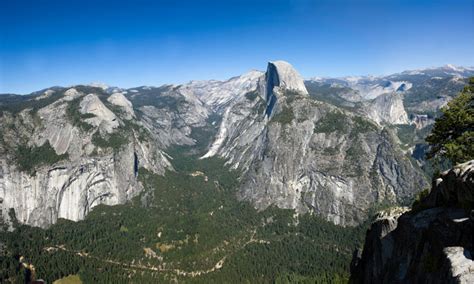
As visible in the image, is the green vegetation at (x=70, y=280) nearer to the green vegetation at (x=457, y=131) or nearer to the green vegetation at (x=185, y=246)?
the green vegetation at (x=185, y=246)

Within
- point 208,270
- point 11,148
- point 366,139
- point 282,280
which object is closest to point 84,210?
point 11,148

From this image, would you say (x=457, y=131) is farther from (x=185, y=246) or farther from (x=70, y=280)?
(x=70, y=280)

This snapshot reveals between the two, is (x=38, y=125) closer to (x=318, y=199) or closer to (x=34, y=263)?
(x=34, y=263)

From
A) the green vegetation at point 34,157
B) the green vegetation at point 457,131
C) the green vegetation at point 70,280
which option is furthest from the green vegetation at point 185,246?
the green vegetation at point 457,131

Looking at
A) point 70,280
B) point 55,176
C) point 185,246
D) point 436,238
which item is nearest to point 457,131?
point 436,238

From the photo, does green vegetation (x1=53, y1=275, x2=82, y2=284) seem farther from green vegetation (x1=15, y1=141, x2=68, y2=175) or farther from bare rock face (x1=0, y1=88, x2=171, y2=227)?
green vegetation (x1=15, y1=141, x2=68, y2=175)

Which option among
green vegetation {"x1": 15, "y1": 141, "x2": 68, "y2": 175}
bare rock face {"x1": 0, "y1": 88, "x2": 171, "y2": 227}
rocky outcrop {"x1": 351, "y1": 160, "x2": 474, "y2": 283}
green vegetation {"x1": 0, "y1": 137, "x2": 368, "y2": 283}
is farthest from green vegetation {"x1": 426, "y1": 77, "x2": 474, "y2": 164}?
green vegetation {"x1": 15, "y1": 141, "x2": 68, "y2": 175}
